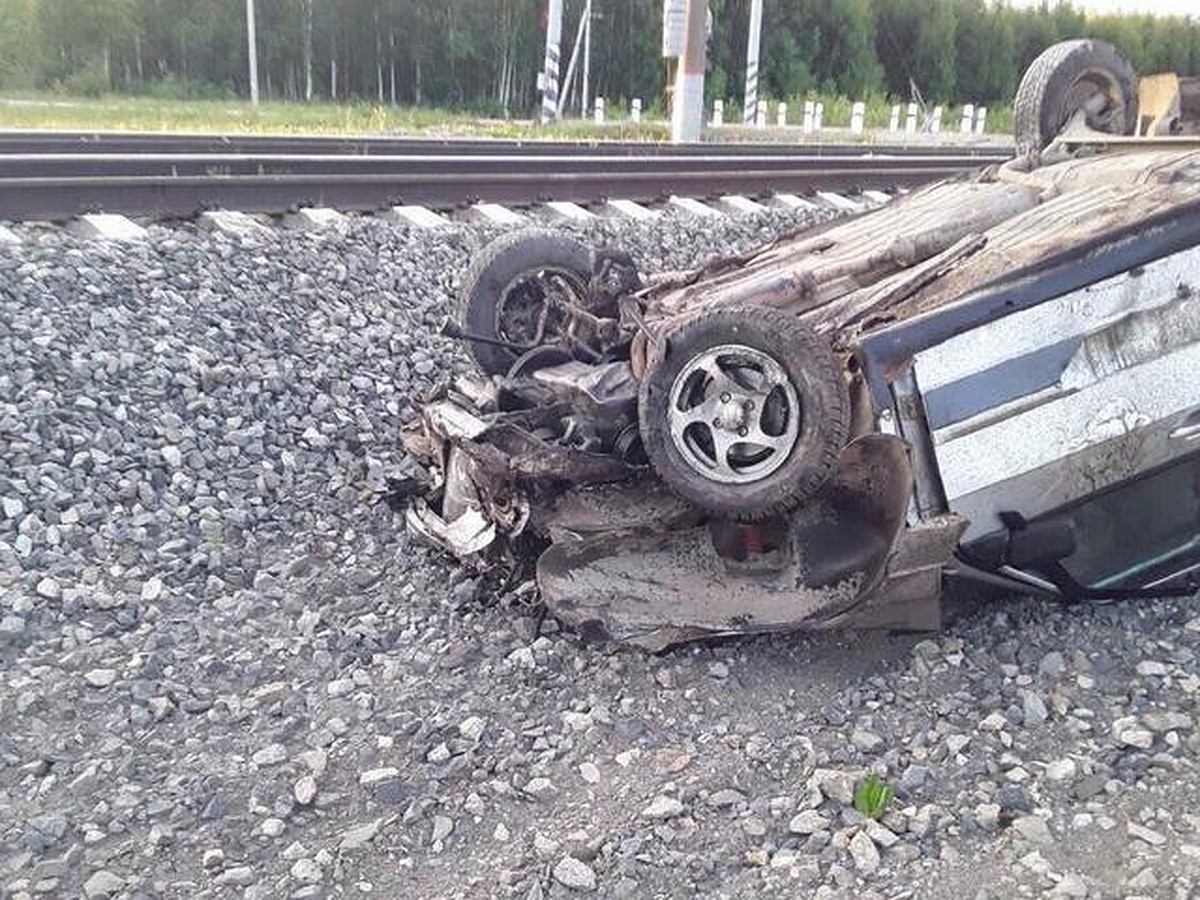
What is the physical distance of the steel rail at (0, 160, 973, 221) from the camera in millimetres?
6539

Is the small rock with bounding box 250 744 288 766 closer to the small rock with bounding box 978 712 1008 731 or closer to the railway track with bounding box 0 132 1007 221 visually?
the small rock with bounding box 978 712 1008 731

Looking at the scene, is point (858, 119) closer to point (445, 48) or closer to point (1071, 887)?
point (445, 48)

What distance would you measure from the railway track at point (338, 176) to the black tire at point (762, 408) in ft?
13.4

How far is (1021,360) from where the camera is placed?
12.1 ft

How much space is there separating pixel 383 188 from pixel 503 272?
297cm

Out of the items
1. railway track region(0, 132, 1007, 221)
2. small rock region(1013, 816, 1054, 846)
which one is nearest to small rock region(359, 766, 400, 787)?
small rock region(1013, 816, 1054, 846)

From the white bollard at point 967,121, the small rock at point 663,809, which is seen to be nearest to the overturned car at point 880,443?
the small rock at point 663,809

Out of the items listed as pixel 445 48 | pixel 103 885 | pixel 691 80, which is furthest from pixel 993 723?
pixel 445 48

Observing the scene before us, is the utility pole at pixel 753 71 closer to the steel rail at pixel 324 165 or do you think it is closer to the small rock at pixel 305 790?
the steel rail at pixel 324 165

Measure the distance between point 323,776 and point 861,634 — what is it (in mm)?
1707

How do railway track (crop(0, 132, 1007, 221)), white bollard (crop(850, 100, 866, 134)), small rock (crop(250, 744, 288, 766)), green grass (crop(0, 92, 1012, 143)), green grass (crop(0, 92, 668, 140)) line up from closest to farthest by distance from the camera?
small rock (crop(250, 744, 288, 766)), railway track (crop(0, 132, 1007, 221)), green grass (crop(0, 92, 668, 140)), green grass (crop(0, 92, 1012, 143)), white bollard (crop(850, 100, 866, 134))

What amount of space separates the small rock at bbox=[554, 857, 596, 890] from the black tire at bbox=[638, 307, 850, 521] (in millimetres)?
1118

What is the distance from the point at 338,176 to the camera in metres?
7.73

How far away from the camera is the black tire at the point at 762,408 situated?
11.5 ft
